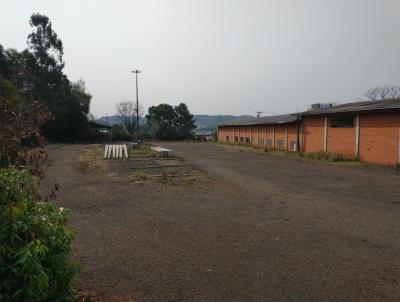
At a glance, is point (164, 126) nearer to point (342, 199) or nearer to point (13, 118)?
point (342, 199)

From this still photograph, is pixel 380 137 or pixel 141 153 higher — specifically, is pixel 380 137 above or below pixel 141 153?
above

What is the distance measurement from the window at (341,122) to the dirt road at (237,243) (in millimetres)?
9766

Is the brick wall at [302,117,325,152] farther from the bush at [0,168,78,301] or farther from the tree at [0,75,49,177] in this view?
the bush at [0,168,78,301]

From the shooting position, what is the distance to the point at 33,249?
6.48ft

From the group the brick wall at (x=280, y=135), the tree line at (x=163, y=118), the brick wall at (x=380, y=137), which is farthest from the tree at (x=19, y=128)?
the tree line at (x=163, y=118)

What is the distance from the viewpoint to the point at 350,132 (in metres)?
18.2

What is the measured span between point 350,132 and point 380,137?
7.16ft

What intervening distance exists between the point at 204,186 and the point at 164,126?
58.3m

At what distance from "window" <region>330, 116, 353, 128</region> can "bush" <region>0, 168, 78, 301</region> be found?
18.7m

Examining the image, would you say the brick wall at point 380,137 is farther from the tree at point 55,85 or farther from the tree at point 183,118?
the tree at point 183,118

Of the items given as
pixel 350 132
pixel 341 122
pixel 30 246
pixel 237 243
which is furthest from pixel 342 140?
pixel 30 246

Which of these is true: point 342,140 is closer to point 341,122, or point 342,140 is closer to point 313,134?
point 341,122

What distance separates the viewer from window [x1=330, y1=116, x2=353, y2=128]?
60.0 feet

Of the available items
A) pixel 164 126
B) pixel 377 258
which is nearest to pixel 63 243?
pixel 377 258
